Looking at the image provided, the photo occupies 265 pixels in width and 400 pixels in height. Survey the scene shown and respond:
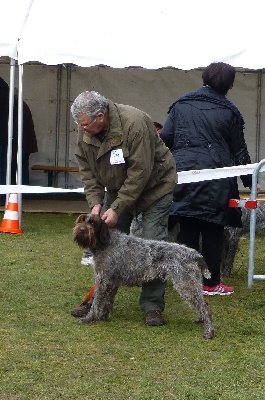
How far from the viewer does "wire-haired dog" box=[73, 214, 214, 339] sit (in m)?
5.73

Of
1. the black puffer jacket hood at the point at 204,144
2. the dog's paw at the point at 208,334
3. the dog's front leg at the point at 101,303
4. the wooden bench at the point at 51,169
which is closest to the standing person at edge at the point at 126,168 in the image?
the dog's front leg at the point at 101,303

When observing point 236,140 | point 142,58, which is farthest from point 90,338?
point 142,58

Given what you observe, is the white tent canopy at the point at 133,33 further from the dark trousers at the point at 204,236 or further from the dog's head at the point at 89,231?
the dog's head at the point at 89,231

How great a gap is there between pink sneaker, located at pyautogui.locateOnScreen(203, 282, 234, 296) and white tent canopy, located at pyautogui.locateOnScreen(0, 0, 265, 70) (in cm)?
360

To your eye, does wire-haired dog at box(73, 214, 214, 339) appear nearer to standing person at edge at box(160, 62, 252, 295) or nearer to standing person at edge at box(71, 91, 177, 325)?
standing person at edge at box(71, 91, 177, 325)

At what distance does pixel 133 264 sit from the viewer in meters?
5.88

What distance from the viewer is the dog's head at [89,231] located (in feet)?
18.7

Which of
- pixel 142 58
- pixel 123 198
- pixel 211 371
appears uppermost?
pixel 142 58

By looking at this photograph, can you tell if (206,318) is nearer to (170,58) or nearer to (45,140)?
(170,58)

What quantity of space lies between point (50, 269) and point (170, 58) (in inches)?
126

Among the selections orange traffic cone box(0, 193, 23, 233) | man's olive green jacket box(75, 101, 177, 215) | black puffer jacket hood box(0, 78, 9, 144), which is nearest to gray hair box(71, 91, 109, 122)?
man's olive green jacket box(75, 101, 177, 215)

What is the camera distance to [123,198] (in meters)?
5.84

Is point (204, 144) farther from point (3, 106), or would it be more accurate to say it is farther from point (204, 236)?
point (3, 106)

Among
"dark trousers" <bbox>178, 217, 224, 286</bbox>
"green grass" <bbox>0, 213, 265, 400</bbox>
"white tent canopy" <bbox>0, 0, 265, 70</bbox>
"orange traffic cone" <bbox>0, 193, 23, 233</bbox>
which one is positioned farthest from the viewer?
"orange traffic cone" <bbox>0, 193, 23, 233</bbox>
